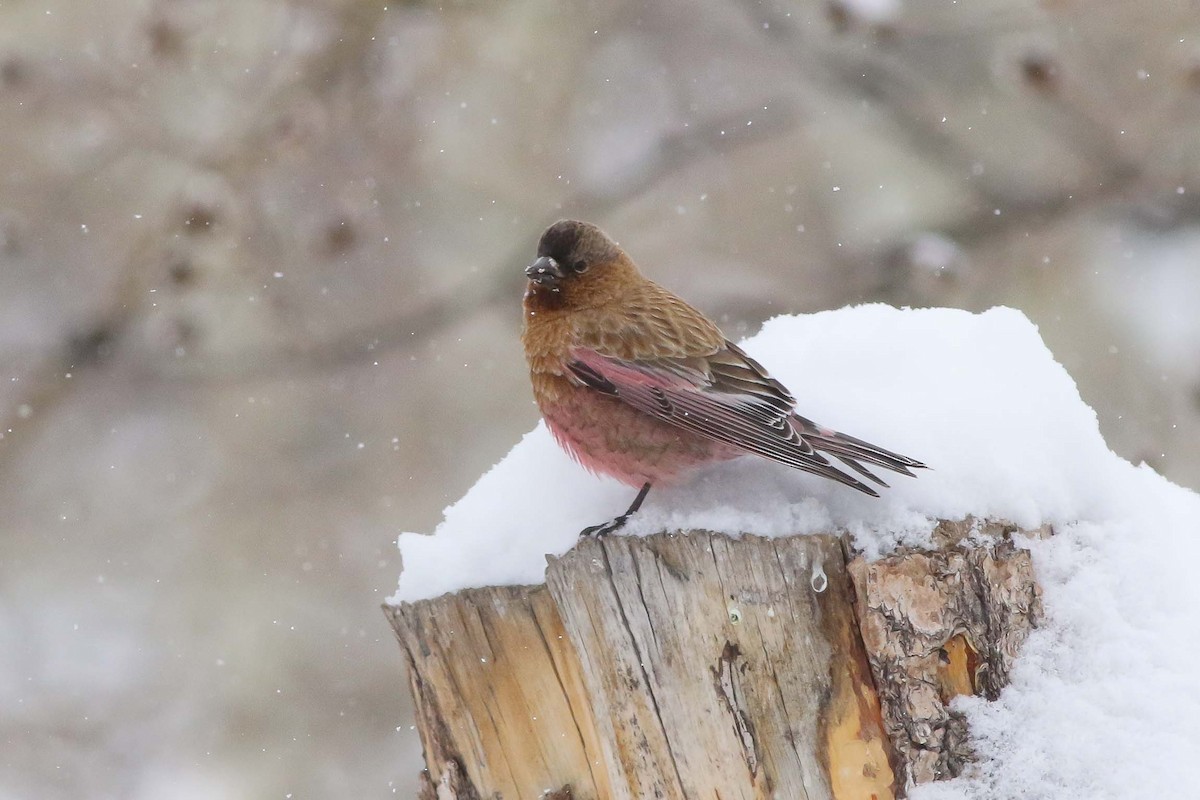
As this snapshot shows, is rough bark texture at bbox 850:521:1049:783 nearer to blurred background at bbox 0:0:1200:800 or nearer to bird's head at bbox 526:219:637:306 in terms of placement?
bird's head at bbox 526:219:637:306

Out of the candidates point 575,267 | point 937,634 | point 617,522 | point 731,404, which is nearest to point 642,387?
point 731,404

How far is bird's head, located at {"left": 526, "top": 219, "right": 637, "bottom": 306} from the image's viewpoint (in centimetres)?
404

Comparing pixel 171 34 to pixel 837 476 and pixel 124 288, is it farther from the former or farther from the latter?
pixel 837 476

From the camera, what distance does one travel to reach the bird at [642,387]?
10.2ft

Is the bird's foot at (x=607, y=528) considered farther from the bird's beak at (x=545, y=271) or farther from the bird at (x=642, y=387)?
the bird's beak at (x=545, y=271)

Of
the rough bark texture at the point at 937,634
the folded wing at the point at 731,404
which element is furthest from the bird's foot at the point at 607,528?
the rough bark texture at the point at 937,634

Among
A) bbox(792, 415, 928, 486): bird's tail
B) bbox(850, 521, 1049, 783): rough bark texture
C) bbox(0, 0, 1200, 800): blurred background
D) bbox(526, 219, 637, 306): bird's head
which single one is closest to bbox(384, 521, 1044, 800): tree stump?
bbox(850, 521, 1049, 783): rough bark texture

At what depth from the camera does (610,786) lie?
3027 mm

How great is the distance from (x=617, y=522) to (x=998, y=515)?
0.94 meters

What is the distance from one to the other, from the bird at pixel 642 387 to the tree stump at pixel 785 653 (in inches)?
8.9

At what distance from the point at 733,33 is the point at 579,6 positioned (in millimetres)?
1012

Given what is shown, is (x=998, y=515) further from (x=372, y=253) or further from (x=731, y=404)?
(x=372, y=253)

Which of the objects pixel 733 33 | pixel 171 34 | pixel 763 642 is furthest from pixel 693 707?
pixel 733 33

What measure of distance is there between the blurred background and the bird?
2764mm
